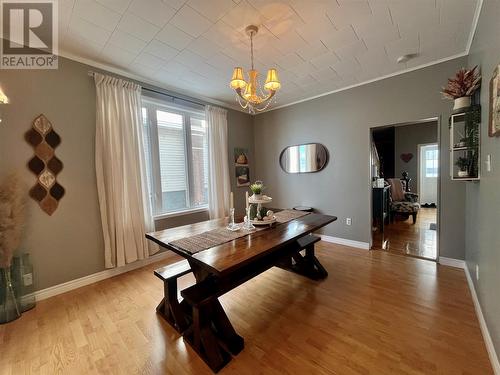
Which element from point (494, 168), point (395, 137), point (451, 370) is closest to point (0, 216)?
point (451, 370)

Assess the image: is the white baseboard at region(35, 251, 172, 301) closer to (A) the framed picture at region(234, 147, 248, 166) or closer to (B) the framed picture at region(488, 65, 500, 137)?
(A) the framed picture at region(234, 147, 248, 166)

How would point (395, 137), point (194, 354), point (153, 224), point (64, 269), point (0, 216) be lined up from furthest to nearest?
point (395, 137) < point (153, 224) < point (64, 269) < point (0, 216) < point (194, 354)

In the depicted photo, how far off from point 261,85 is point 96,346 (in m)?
3.56

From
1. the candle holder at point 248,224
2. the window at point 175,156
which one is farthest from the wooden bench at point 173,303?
the window at point 175,156

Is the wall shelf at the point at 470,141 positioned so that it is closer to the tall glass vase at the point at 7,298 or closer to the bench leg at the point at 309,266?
the bench leg at the point at 309,266

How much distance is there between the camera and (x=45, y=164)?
223cm

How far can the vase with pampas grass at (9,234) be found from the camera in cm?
187

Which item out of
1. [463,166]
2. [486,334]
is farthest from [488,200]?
[486,334]

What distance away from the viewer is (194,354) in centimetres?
153

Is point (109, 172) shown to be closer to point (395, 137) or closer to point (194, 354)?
point (194, 354)

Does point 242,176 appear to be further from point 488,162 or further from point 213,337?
point 488,162

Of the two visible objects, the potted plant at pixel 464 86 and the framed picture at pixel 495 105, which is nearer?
the framed picture at pixel 495 105

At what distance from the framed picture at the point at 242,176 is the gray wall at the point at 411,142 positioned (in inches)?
210

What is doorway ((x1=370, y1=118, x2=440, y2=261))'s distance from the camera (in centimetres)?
386
